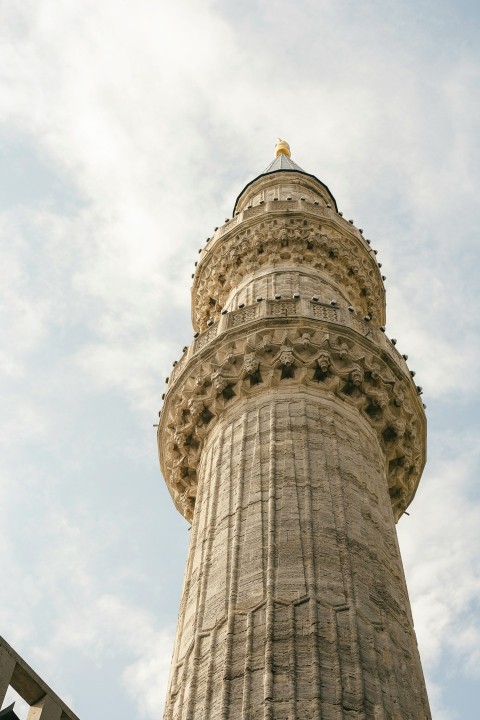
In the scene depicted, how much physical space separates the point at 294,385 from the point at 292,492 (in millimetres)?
2056

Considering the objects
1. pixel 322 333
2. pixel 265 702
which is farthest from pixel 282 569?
pixel 322 333

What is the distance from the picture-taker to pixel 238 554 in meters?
8.13

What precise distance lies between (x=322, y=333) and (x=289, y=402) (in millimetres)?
1194

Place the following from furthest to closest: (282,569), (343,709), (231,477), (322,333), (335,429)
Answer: (322,333), (335,429), (231,477), (282,569), (343,709)

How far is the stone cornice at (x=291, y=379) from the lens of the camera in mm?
10719

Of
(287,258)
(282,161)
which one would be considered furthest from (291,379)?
(282,161)

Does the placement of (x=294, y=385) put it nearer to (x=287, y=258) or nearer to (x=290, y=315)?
(x=290, y=315)

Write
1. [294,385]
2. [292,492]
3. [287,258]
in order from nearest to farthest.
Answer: [292,492] < [294,385] < [287,258]

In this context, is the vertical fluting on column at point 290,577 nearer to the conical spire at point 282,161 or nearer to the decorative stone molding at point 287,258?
the decorative stone molding at point 287,258

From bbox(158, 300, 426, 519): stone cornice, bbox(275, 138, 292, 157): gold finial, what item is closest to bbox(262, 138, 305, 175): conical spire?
bbox(275, 138, 292, 157): gold finial

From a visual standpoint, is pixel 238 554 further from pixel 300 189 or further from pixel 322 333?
pixel 300 189

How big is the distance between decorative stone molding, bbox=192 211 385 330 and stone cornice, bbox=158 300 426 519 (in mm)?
2950

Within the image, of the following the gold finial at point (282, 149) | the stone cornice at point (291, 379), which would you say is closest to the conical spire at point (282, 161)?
the gold finial at point (282, 149)

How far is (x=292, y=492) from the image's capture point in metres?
8.73
